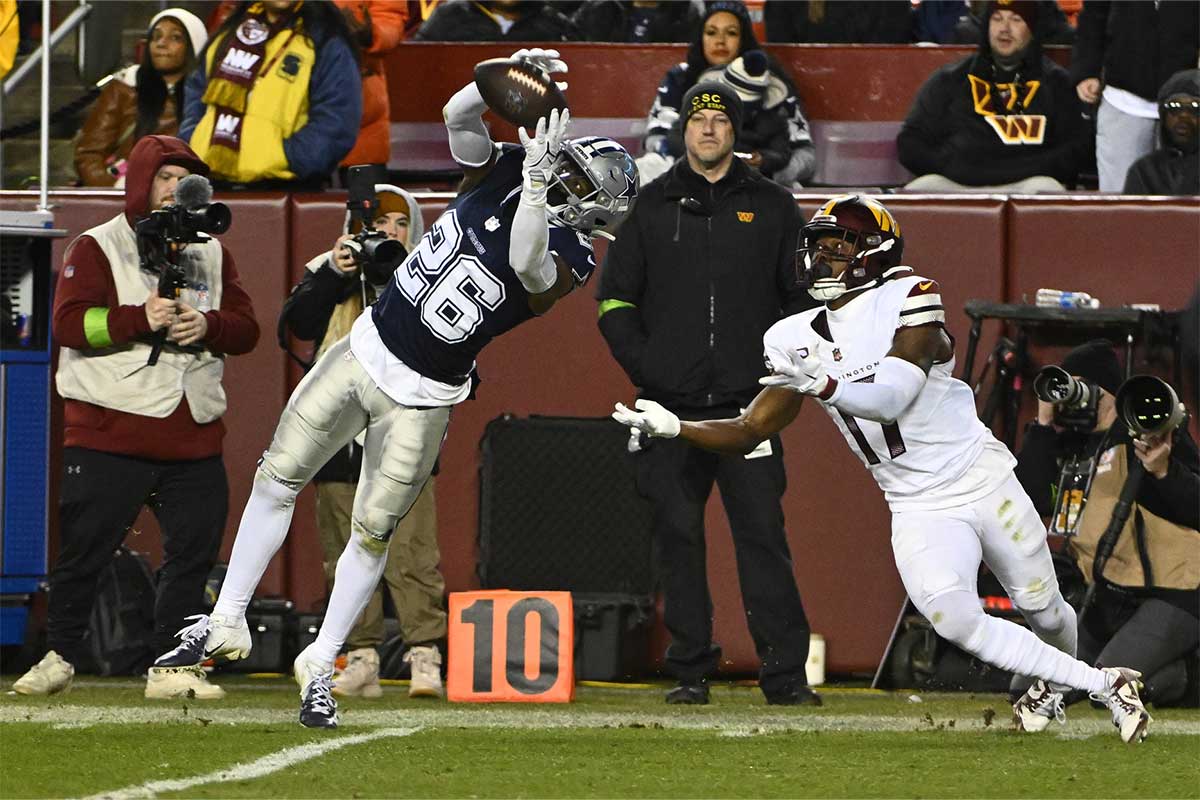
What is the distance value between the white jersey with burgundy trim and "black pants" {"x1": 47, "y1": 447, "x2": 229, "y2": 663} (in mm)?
2556

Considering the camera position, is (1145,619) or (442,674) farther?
(442,674)

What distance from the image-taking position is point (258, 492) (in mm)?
6656

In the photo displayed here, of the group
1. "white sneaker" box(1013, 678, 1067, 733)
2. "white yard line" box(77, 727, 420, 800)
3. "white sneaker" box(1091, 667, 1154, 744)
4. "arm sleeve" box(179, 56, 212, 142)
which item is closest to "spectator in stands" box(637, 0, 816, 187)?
"arm sleeve" box(179, 56, 212, 142)

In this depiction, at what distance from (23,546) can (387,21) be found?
311 cm

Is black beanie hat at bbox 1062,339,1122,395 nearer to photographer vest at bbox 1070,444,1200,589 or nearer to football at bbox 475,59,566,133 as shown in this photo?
photographer vest at bbox 1070,444,1200,589

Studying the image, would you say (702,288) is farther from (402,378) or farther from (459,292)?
(402,378)

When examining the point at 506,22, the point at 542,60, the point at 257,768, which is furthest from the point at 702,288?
the point at 506,22

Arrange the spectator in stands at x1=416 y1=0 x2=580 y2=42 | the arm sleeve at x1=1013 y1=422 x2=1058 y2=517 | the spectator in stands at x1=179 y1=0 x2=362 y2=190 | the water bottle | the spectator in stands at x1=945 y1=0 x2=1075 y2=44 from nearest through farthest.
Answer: the arm sleeve at x1=1013 y1=422 x2=1058 y2=517, the water bottle, the spectator in stands at x1=179 y1=0 x2=362 y2=190, the spectator in stands at x1=945 y1=0 x2=1075 y2=44, the spectator in stands at x1=416 y1=0 x2=580 y2=42

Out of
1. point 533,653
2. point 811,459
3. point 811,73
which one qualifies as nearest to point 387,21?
point 811,73

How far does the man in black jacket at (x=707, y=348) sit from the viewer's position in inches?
309

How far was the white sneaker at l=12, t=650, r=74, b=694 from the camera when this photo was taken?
308 inches

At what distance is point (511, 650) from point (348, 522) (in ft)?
3.20

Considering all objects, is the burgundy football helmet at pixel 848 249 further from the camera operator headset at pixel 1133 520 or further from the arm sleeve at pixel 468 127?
the camera operator headset at pixel 1133 520

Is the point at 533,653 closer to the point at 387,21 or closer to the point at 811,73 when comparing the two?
the point at 387,21
